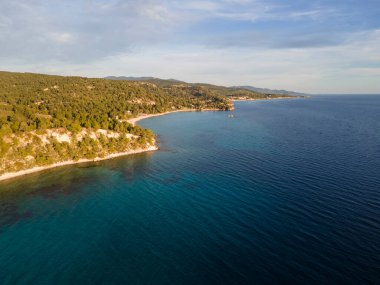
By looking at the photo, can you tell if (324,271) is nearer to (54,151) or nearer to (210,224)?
(210,224)

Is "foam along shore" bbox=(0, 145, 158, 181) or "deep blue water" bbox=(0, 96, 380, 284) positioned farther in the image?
"foam along shore" bbox=(0, 145, 158, 181)

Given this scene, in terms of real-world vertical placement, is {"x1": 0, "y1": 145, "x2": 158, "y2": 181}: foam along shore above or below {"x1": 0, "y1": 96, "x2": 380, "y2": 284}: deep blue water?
below

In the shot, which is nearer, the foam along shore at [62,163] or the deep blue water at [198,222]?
the deep blue water at [198,222]

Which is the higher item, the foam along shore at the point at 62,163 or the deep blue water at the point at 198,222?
the deep blue water at the point at 198,222

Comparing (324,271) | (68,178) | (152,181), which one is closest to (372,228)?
(324,271)

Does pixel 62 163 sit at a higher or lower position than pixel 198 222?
lower

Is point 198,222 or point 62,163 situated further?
point 62,163

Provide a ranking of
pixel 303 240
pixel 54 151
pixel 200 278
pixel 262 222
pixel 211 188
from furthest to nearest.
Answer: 1. pixel 54 151
2. pixel 211 188
3. pixel 262 222
4. pixel 303 240
5. pixel 200 278

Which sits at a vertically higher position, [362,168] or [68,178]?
[362,168]
